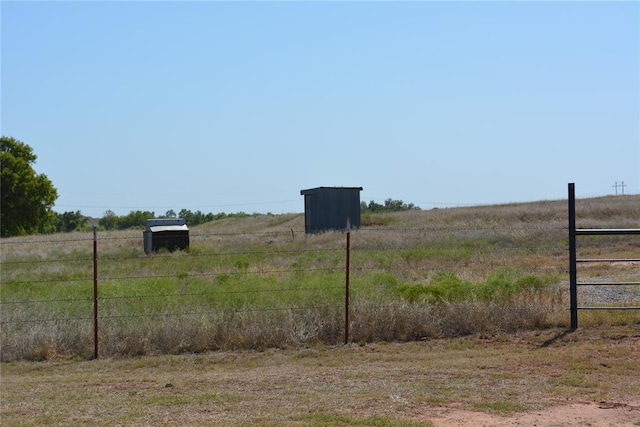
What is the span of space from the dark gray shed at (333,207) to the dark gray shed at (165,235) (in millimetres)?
11455

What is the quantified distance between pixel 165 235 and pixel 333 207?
1334 cm

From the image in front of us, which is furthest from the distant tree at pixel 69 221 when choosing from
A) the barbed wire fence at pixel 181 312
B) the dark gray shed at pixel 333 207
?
the barbed wire fence at pixel 181 312

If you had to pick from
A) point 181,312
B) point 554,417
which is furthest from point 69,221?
point 554,417

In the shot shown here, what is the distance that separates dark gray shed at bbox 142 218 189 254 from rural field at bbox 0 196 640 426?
54.0ft

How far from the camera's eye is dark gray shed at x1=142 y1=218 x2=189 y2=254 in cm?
3450

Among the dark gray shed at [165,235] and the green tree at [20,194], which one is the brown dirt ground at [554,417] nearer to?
the dark gray shed at [165,235]

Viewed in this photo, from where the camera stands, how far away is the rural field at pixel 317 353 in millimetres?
7805

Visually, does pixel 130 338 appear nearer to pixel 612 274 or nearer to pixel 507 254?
pixel 612 274

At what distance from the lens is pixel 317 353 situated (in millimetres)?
11602

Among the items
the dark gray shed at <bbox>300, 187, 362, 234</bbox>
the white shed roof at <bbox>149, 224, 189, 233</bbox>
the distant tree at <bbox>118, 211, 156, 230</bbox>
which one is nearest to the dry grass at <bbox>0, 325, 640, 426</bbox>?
the white shed roof at <bbox>149, 224, 189, 233</bbox>

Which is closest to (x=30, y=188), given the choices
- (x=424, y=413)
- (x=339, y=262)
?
(x=339, y=262)

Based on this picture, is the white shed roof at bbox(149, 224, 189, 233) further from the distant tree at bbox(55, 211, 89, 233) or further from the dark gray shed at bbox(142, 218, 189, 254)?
the distant tree at bbox(55, 211, 89, 233)

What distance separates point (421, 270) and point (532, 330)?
7.05m

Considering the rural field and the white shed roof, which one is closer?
the rural field
